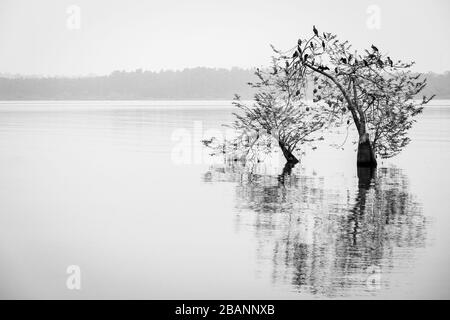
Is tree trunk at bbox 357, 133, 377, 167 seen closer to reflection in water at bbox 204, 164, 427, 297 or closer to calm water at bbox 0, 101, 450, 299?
calm water at bbox 0, 101, 450, 299

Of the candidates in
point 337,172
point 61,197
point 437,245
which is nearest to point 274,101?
point 337,172

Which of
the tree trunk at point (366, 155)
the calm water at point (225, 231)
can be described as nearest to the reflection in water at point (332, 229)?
the calm water at point (225, 231)

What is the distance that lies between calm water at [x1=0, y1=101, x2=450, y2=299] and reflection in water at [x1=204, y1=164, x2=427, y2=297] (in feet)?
0.14

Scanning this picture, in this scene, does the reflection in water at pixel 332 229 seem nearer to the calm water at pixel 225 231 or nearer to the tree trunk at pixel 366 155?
the calm water at pixel 225 231

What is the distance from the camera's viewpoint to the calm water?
16438 mm

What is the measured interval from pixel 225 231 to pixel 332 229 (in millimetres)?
3101

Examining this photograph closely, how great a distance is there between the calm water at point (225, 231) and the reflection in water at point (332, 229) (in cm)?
4

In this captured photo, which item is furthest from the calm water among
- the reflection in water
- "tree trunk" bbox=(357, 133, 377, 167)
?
"tree trunk" bbox=(357, 133, 377, 167)

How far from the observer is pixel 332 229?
2114 centimetres

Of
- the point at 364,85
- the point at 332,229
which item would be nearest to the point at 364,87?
the point at 364,85

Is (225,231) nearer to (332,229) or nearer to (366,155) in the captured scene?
(332,229)

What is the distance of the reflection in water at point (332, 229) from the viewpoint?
16297 mm

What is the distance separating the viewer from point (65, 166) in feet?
141
